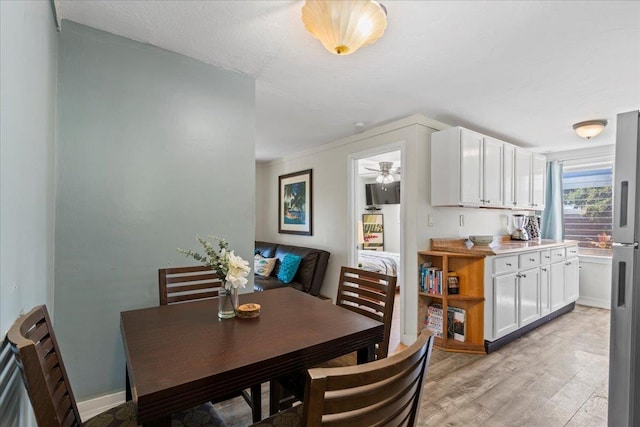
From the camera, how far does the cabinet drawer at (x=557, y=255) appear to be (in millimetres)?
3605

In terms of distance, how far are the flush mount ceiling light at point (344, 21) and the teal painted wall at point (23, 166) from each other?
3.52 feet

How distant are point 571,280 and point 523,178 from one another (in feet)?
5.04

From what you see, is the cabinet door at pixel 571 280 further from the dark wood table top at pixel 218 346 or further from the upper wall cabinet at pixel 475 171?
the dark wood table top at pixel 218 346

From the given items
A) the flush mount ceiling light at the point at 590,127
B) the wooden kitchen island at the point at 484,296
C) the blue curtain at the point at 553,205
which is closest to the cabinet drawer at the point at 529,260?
the wooden kitchen island at the point at 484,296

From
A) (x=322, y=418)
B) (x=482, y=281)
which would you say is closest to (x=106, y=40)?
(x=322, y=418)

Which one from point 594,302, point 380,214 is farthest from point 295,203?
point 594,302

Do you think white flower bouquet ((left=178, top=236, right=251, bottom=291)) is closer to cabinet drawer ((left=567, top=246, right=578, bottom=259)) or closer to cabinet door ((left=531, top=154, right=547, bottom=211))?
cabinet door ((left=531, top=154, right=547, bottom=211))

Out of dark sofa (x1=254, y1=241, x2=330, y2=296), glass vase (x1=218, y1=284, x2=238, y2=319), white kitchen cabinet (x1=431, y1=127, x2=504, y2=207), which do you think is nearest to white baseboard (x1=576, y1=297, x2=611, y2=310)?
white kitchen cabinet (x1=431, y1=127, x2=504, y2=207)

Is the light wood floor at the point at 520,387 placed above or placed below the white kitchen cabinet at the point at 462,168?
below

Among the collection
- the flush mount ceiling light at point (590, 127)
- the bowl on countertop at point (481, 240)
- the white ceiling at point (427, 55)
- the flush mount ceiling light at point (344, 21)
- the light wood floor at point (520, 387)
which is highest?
the white ceiling at point (427, 55)

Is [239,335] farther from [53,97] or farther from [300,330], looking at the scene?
[53,97]

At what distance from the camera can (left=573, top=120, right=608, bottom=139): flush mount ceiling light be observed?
3.22 metres

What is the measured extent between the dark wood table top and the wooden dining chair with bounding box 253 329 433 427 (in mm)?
371

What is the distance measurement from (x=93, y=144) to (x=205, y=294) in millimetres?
1132
